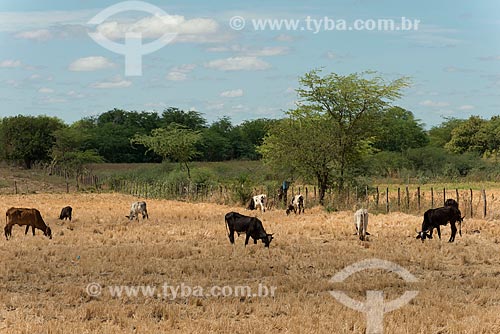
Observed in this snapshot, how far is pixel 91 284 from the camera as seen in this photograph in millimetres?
13523

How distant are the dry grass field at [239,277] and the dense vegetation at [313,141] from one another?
1225 centimetres

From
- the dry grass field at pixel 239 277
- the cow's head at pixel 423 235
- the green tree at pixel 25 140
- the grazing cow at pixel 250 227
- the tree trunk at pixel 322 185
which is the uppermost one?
the green tree at pixel 25 140

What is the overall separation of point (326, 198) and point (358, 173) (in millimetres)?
2745

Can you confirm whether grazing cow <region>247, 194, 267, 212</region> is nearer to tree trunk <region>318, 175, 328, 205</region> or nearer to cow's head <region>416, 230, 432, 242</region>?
tree trunk <region>318, 175, 328, 205</region>

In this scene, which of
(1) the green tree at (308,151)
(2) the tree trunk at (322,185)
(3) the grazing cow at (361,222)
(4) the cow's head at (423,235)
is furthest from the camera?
(2) the tree trunk at (322,185)

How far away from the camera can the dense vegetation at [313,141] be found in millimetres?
37719

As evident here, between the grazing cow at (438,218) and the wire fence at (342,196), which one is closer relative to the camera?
the grazing cow at (438,218)

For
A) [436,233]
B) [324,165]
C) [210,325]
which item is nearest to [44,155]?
[324,165]

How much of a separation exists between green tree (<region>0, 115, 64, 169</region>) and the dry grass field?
220 ft

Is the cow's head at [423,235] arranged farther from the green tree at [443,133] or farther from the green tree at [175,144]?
the green tree at [443,133]

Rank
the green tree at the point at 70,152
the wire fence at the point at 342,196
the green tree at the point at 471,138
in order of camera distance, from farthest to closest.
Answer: the green tree at the point at 70,152 < the green tree at the point at 471,138 < the wire fence at the point at 342,196

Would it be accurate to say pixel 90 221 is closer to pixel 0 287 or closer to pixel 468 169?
pixel 0 287

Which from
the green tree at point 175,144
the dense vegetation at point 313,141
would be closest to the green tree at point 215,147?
the dense vegetation at point 313,141

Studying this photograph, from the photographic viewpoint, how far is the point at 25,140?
292 feet
